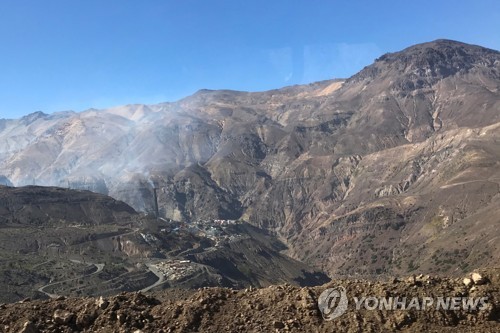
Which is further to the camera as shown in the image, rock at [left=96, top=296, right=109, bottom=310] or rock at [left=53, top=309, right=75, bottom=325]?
rock at [left=96, top=296, right=109, bottom=310]

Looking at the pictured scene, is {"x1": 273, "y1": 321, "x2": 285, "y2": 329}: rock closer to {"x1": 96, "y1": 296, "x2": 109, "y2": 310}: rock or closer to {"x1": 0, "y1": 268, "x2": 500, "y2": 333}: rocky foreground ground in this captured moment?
{"x1": 0, "y1": 268, "x2": 500, "y2": 333}: rocky foreground ground

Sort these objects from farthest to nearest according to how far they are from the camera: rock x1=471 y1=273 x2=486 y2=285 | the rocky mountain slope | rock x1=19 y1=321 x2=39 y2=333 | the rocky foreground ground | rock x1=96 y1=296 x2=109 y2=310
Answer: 1. the rocky mountain slope
2. rock x1=471 y1=273 x2=486 y2=285
3. rock x1=96 y1=296 x2=109 y2=310
4. the rocky foreground ground
5. rock x1=19 y1=321 x2=39 y2=333

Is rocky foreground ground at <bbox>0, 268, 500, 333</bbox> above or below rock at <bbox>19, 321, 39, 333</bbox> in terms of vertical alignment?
below

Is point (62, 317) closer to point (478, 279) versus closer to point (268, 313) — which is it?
point (268, 313)

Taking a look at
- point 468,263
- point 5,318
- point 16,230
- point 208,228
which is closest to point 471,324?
point 5,318

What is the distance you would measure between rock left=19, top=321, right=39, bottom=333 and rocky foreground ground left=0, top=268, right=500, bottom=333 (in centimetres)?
2

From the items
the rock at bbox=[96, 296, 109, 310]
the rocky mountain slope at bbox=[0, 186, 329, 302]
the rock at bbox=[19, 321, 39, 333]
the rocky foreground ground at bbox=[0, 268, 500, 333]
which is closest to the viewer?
the rock at bbox=[19, 321, 39, 333]

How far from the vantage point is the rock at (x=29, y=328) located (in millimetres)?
15292

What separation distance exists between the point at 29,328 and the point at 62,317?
4.07 ft

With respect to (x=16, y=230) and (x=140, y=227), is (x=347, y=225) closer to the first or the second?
(x=140, y=227)

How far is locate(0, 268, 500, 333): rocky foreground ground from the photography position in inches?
630

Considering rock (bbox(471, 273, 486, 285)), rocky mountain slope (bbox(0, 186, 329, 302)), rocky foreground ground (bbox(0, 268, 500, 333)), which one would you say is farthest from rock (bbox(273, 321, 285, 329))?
rocky mountain slope (bbox(0, 186, 329, 302))

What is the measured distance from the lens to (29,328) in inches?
608

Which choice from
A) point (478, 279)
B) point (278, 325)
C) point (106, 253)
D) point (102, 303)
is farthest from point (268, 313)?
point (106, 253)
